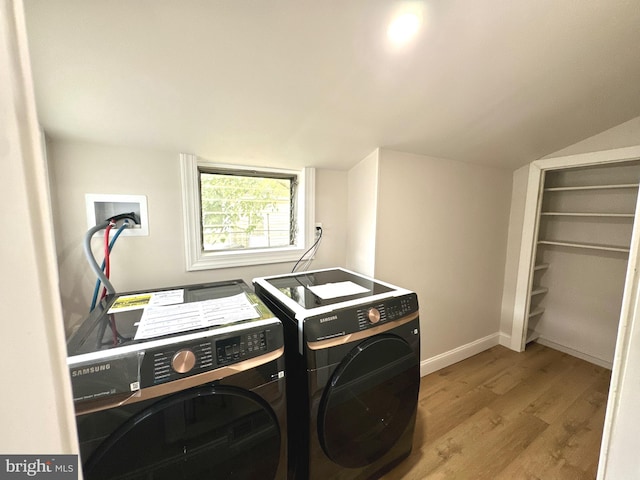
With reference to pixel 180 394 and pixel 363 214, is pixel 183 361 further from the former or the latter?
pixel 363 214

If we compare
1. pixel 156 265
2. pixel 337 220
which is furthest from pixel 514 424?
pixel 156 265

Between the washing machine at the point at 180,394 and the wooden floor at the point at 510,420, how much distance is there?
934mm

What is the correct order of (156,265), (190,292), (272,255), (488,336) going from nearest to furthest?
(190,292), (156,265), (272,255), (488,336)

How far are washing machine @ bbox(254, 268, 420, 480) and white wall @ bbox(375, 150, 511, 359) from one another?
1.97ft

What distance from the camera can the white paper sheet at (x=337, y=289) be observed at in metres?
1.22

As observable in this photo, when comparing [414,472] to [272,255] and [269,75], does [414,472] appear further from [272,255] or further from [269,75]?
[269,75]

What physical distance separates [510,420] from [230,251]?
6.81 ft

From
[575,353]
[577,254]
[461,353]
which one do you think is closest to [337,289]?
[461,353]

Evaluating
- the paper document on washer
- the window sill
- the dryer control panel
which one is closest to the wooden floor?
the dryer control panel

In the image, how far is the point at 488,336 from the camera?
8.00 feet

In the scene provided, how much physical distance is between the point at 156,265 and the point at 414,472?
1.72 metres

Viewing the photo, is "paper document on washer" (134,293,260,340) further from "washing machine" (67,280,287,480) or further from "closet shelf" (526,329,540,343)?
"closet shelf" (526,329,540,343)

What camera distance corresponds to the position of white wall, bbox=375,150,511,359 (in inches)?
67.9

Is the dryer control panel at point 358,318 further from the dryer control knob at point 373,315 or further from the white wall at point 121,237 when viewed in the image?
the white wall at point 121,237
